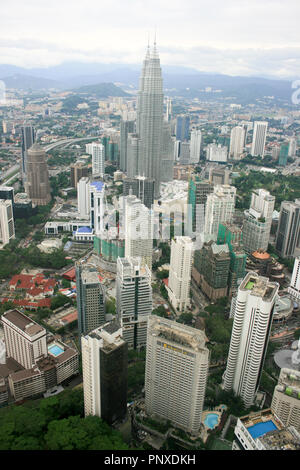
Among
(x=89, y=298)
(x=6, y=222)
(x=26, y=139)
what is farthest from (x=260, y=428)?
(x=26, y=139)

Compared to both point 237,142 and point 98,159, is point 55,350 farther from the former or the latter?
point 237,142

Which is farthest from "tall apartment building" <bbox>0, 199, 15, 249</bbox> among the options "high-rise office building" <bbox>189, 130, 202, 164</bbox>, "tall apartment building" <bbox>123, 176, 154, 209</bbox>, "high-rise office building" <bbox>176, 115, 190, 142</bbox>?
"high-rise office building" <bbox>176, 115, 190, 142</bbox>

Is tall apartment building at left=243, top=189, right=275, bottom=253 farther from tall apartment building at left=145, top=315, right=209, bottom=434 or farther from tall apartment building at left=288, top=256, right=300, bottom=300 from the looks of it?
tall apartment building at left=145, top=315, right=209, bottom=434

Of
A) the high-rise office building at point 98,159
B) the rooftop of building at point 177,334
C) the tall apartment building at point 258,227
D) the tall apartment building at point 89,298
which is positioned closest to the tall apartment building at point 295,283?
the tall apartment building at point 258,227

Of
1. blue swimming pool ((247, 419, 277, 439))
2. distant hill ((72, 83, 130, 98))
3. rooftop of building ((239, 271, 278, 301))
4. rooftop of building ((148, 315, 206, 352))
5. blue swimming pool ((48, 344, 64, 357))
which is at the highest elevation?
distant hill ((72, 83, 130, 98))
